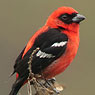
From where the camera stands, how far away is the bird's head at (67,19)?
26.7 ft

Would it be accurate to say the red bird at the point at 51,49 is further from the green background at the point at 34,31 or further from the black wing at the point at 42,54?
the green background at the point at 34,31

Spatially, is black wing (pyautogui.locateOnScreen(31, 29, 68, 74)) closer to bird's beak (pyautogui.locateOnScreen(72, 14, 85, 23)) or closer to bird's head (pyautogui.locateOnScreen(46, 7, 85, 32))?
bird's head (pyautogui.locateOnScreen(46, 7, 85, 32))

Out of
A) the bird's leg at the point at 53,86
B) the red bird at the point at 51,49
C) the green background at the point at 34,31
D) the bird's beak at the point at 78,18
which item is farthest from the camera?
the green background at the point at 34,31

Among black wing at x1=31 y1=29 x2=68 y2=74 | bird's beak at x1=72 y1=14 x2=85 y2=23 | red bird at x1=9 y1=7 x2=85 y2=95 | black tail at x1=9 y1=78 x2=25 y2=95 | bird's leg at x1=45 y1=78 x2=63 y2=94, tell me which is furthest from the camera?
bird's beak at x1=72 y1=14 x2=85 y2=23

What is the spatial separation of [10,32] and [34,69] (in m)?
4.29

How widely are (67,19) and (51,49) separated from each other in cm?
71

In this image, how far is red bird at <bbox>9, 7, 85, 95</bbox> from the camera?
24.6ft

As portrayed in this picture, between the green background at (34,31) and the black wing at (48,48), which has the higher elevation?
the black wing at (48,48)

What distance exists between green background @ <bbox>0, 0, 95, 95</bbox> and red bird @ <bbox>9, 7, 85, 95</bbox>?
1.46 m

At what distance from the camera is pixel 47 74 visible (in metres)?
7.69

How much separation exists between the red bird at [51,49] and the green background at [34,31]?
1.46 m

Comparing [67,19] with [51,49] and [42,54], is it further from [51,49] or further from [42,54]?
[42,54]

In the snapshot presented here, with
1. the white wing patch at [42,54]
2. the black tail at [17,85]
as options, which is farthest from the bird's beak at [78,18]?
the black tail at [17,85]

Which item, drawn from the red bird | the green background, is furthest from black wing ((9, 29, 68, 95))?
the green background
